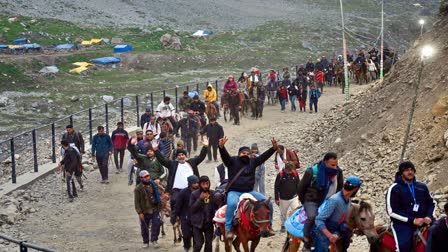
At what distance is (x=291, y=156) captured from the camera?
52.5 feet

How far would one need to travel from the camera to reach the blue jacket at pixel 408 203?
32.1 ft

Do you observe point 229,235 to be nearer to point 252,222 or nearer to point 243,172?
point 252,222

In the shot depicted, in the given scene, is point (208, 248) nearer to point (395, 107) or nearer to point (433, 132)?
point (433, 132)

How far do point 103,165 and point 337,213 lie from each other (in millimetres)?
12026

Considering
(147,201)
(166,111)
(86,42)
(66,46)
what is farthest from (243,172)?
(86,42)

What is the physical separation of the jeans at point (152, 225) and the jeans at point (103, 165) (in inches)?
245

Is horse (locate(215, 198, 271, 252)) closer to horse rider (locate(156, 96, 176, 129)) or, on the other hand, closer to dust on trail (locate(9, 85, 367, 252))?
dust on trail (locate(9, 85, 367, 252))

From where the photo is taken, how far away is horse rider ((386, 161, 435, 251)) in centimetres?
974

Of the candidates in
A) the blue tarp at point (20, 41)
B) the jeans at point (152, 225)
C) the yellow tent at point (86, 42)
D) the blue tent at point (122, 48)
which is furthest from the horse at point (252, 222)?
the yellow tent at point (86, 42)

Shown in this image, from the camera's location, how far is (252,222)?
11.9m

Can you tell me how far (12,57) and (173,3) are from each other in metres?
31.8

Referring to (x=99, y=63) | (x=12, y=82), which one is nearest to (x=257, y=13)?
(x=99, y=63)

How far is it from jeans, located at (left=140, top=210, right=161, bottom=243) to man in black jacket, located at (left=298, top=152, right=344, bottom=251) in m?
4.42

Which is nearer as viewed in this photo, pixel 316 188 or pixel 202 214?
pixel 316 188
